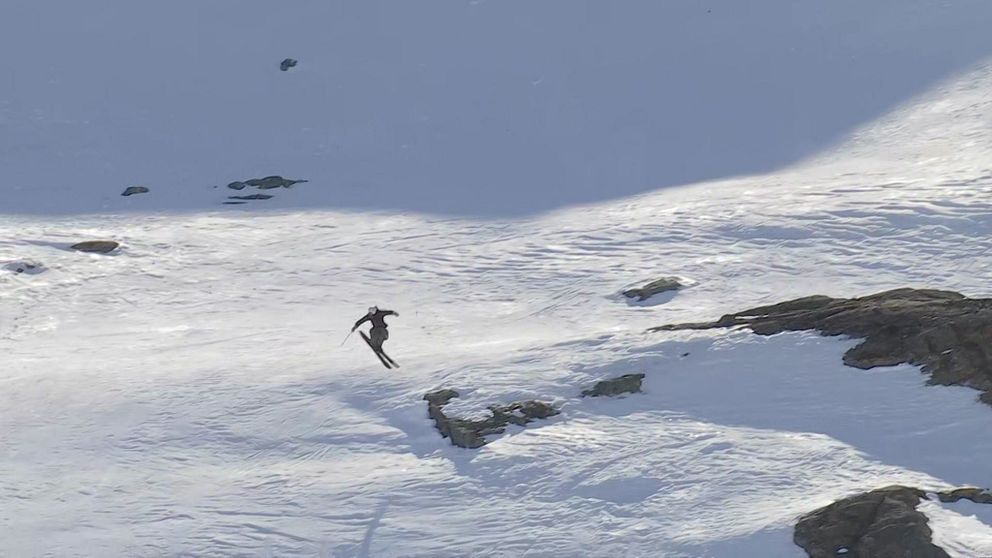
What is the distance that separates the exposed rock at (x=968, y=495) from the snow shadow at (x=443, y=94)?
17030mm

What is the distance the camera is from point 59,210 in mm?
30734

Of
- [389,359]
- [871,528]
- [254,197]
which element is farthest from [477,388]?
[254,197]

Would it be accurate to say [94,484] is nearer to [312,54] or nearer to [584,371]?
[584,371]

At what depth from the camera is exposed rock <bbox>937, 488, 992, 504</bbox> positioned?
12.8 m

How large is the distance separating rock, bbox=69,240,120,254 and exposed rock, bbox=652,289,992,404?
14.7 meters

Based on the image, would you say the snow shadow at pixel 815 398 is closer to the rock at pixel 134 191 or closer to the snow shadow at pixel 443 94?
the snow shadow at pixel 443 94

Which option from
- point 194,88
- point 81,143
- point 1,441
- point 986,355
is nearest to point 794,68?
point 194,88

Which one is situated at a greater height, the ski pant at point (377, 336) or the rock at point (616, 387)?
the ski pant at point (377, 336)

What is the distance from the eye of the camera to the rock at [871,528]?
11922mm

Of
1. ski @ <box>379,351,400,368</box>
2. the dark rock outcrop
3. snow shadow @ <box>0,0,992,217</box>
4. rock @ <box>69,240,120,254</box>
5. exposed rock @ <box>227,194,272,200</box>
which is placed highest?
snow shadow @ <box>0,0,992,217</box>

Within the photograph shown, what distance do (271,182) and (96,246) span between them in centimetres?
645

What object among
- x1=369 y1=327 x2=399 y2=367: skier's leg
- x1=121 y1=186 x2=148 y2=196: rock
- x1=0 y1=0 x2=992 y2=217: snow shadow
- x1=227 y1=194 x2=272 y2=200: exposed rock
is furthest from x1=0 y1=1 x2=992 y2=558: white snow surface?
x1=227 y1=194 x2=272 y2=200: exposed rock

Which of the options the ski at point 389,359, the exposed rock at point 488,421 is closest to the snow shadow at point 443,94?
the ski at point 389,359

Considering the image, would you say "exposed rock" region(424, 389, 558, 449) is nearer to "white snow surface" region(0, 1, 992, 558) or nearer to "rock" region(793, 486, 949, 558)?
"white snow surface" region(0, 1, 992, 558)
